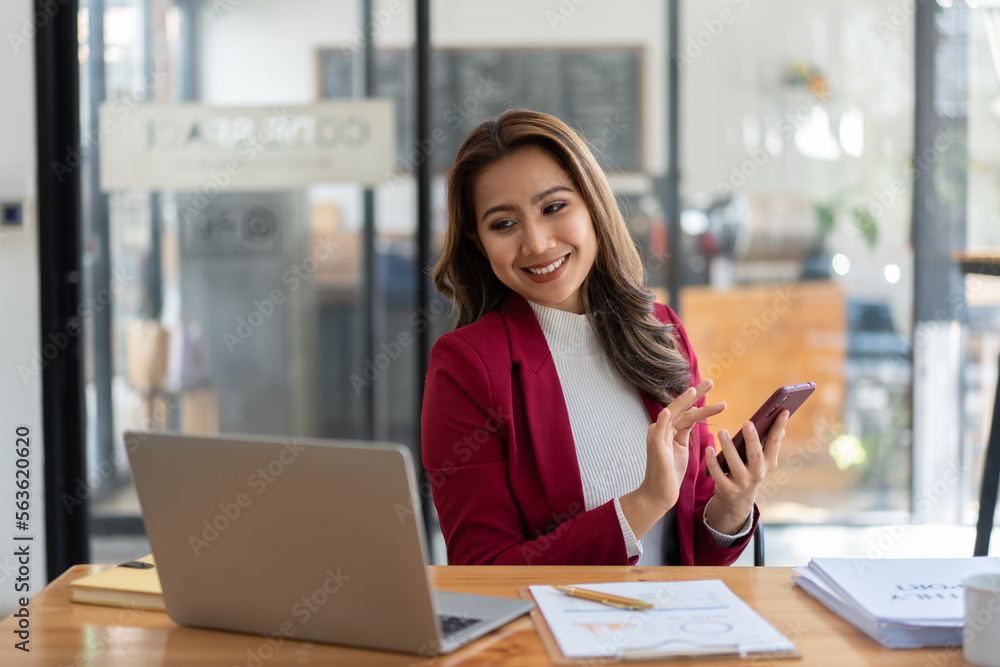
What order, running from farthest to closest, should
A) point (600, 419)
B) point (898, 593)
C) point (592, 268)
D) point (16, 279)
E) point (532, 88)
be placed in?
point (532, 88), point (16, 279), point (592, 268), point (600, 419), point (898, 593)

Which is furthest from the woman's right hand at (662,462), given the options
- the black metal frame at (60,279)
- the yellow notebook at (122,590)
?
the black metal frame at (60,279)

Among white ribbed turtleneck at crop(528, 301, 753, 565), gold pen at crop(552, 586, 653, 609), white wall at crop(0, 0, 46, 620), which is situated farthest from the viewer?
white wall at crop(0, 0, 46, 620)

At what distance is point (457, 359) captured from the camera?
1592mm

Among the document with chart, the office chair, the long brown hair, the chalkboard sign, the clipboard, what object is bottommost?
the office chair

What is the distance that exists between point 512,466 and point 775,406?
0.45 meters

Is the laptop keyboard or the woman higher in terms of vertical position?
the woman

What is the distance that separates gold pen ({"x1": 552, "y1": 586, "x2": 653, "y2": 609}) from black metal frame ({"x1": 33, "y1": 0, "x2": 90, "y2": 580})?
90.8 inches

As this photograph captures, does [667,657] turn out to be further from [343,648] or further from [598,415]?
[598,415]

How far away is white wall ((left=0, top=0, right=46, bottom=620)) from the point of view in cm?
277

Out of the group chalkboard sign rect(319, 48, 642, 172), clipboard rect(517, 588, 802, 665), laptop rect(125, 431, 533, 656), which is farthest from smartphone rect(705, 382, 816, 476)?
chalkboard sign rect(319, 48, 642, 172)

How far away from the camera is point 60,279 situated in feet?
9.57

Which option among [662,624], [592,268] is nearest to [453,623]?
[662,624]

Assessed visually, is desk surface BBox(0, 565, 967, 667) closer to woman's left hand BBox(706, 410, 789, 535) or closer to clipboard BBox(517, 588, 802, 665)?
clipboard BBox(517, 588, 802, 665)

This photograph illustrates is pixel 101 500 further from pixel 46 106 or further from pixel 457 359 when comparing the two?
pixel 457 359
